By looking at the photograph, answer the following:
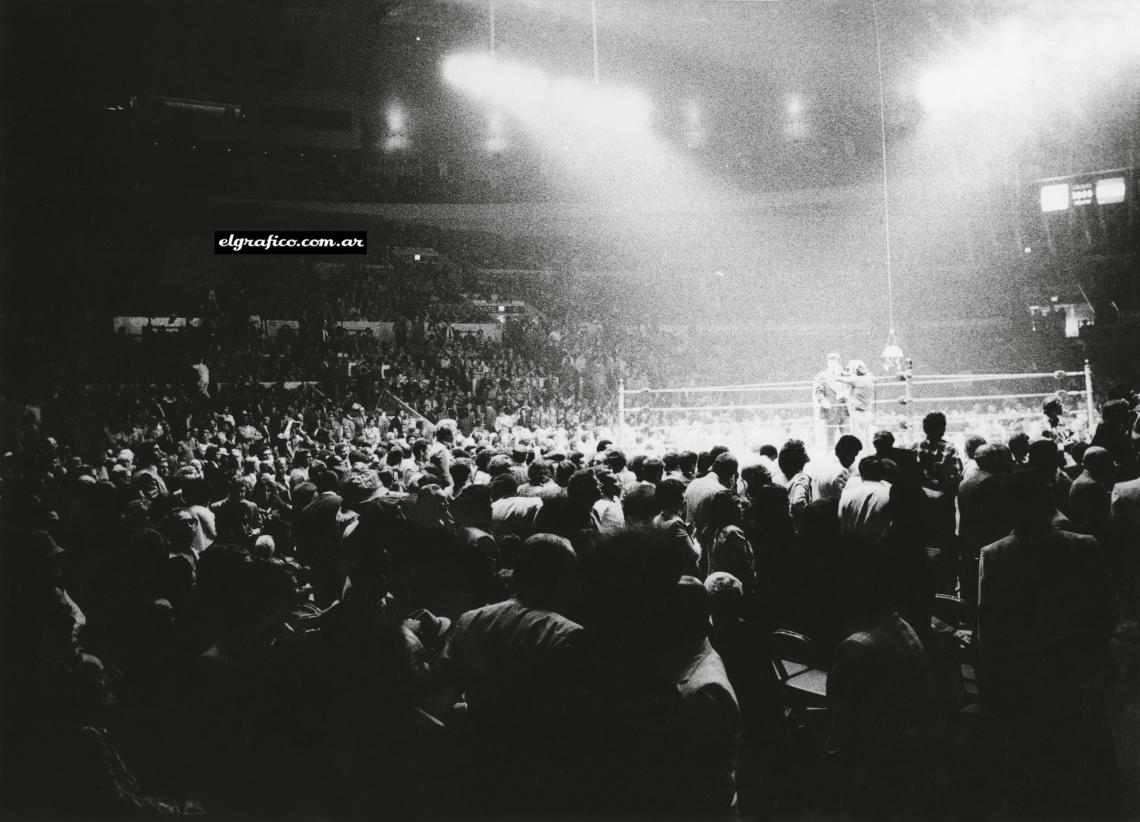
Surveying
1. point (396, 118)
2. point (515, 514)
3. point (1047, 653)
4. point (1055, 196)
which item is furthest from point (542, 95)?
point (1047, 653)

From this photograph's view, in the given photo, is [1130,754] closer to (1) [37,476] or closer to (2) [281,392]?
(1) [37,476]

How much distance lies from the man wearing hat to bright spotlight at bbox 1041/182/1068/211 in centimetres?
1773

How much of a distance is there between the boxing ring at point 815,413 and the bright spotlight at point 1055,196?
6262 millimetres

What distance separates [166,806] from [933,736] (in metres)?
2.39

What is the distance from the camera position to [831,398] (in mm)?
11398

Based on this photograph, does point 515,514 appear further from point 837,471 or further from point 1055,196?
point 1055,196

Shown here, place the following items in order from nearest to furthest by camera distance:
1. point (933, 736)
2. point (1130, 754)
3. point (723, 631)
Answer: point (933, 736)
point (723, 631)
point (1130, 754)

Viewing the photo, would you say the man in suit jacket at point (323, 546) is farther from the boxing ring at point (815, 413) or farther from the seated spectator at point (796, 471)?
the boxing ring at point (815, 413)

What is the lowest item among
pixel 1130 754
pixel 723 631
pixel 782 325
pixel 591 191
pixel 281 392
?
pixel 1130 754

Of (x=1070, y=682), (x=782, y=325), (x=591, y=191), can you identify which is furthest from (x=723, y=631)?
(x=591, y=191)

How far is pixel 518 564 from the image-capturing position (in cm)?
213

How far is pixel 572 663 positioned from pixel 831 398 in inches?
405

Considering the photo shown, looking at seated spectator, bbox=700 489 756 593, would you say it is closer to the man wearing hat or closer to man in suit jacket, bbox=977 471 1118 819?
man in suit jacket, bbox=977 471 1118 819

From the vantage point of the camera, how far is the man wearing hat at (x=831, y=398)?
37.1ft
